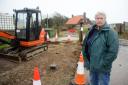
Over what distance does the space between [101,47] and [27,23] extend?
8.69 metres

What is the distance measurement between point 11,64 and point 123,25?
23136 millimetres

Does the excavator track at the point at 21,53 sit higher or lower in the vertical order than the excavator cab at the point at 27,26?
lower

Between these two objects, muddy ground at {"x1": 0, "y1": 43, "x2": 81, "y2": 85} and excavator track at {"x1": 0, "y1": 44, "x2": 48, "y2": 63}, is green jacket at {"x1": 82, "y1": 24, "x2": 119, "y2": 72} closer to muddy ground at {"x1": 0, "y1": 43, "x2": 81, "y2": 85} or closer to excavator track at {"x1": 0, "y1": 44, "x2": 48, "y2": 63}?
muddy ground at {"x1": 0, "y1": 43, "x2": 81, "y2": 85}

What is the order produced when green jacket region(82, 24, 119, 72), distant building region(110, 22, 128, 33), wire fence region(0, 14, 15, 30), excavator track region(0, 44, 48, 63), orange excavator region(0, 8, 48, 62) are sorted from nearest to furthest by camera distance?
1. green jacket region(82, 24, 119, 72)
2. excavator track region(0, 44, 48, 63)
3. orange excavator region(0, 8, 48, 62)
4. wire fence region(0, 14, 15, 30)
5. distant building region(110, 22, 128, 33)

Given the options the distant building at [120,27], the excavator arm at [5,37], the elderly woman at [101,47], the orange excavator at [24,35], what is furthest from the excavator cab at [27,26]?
the distant building at [120,27]

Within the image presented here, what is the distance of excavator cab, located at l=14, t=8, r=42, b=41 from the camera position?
1319 cm

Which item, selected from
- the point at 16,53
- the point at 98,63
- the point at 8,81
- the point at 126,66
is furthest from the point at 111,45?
the point at 16,53

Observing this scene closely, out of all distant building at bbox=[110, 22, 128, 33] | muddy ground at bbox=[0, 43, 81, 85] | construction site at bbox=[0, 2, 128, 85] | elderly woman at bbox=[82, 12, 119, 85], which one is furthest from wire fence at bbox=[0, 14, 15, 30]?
elderly woman at bbox=[82, 12, 119, 85]

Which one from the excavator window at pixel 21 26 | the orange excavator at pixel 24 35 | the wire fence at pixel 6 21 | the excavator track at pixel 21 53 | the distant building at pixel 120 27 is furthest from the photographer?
the distant building at pixel 120 27

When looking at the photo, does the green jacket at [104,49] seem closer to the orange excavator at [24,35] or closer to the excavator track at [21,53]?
the excavator track at [21,53]

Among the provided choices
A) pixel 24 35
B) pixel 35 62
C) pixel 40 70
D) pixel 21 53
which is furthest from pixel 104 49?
pixel 24 35

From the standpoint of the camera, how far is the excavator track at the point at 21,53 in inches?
465

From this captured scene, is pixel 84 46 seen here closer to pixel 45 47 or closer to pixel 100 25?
pixel 100 25

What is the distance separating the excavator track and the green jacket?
7023 millimetres
